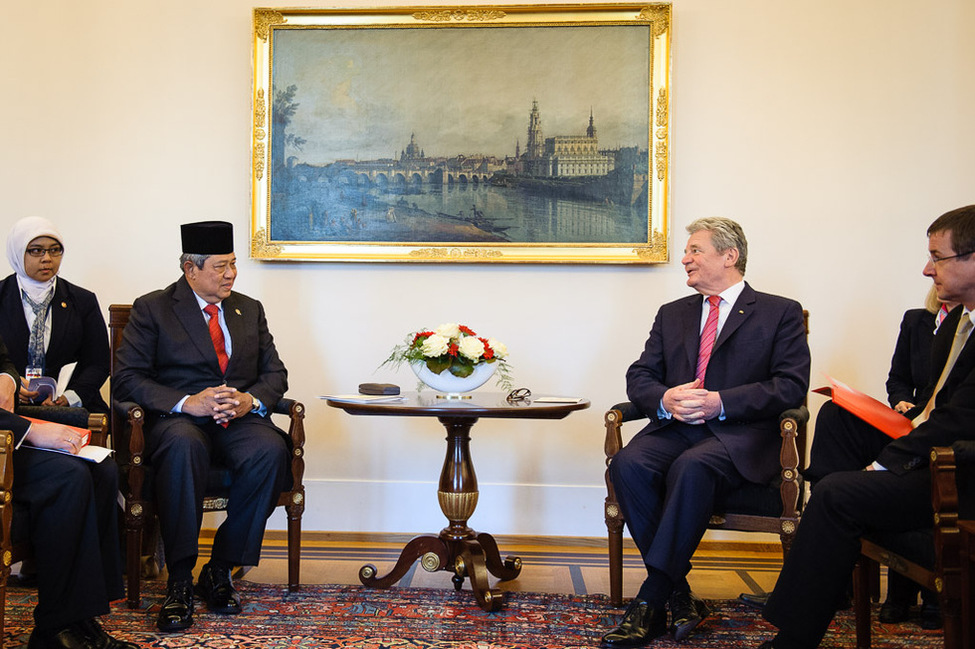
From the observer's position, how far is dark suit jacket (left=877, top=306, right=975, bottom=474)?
276cm

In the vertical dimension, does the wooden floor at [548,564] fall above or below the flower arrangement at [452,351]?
below

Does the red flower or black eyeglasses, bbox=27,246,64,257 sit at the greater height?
black eyeglasses, bbox=27,246,64,257

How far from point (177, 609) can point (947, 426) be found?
274 cm

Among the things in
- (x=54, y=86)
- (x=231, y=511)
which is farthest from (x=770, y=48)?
(x=54, y=86)

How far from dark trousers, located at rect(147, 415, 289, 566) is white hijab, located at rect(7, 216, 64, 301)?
111 cm

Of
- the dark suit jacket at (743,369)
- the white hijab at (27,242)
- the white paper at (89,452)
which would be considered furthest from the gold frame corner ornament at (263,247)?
the dark suit jacket at (743,369)

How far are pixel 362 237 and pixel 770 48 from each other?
2485 millimetres

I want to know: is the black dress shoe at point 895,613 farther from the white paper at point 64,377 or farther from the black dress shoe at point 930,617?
the white paper at point 64,377

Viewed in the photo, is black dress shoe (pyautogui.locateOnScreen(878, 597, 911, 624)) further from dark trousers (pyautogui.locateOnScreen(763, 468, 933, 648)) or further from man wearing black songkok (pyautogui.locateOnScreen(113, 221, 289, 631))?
man wearing black songkok (pyautogui.locateOnScreen(113, 221, 289, 631))

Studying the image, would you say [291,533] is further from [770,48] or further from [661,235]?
[770,48]

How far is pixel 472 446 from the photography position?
515 centimetres

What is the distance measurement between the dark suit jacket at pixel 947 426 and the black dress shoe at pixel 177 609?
2522mm

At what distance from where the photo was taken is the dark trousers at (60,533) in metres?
2.88

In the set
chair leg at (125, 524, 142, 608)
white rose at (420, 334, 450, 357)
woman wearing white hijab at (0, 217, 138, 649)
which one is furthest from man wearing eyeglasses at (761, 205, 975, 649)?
chair leg at (125, 524, 142, 608)
